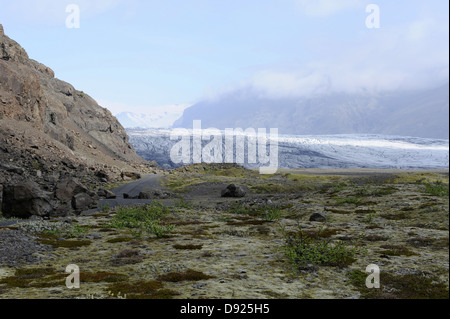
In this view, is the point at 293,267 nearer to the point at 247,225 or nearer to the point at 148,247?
the point at 148,247

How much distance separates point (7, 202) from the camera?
29312 mm

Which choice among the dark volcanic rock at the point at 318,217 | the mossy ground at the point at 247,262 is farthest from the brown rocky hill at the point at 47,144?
the dark volcanic rock at the point at 318,217

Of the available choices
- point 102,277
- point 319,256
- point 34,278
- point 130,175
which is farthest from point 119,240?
point 130,175

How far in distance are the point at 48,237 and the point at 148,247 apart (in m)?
6.71

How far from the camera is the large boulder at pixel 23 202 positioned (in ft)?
94.8

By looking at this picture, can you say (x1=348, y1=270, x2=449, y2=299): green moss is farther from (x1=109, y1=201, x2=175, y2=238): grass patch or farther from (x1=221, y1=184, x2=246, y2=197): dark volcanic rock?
(x1=221, y1=184, x2=246, y2=197): dark volcanic rock

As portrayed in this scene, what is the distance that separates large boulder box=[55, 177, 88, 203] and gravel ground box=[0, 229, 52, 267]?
21625mm

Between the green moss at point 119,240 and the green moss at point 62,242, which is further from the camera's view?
the green moss at point 119,240

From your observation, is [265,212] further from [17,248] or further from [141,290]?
[141,290]

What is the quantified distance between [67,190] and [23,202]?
11.2m

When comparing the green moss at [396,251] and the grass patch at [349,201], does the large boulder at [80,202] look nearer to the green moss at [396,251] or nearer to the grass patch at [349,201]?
the grass patch at [349,201]

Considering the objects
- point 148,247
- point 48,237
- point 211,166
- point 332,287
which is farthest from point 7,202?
point 211,166

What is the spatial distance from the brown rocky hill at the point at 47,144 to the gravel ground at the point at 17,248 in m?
12.6

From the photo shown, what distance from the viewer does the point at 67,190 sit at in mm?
40125
